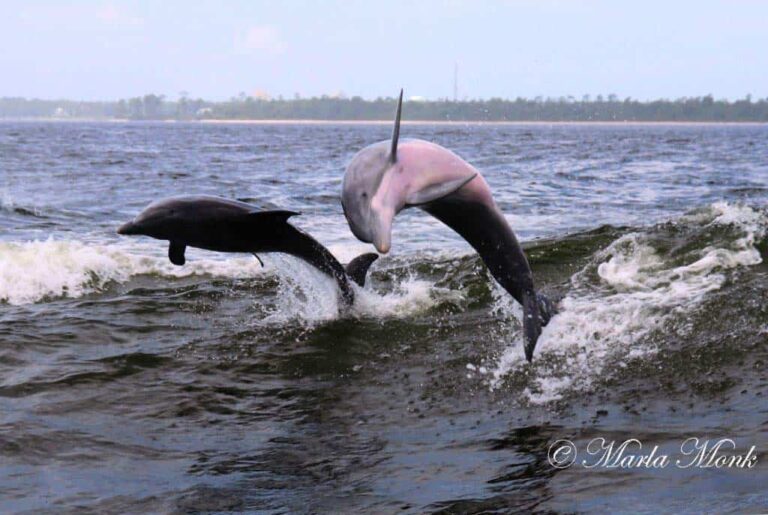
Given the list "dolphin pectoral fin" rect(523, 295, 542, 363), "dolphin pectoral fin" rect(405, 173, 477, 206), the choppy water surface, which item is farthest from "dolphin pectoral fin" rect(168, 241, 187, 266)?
"dolphin pectoral fin" rect(523, 295, 542, 363)

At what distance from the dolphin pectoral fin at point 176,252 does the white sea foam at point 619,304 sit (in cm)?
291

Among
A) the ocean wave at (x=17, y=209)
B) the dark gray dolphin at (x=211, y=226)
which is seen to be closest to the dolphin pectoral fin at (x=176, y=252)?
the dark gray dolphin at (x=211, y=226)

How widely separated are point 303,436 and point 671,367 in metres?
3.17

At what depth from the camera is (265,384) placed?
8.34 m

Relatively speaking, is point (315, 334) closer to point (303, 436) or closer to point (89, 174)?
point (303, 436)

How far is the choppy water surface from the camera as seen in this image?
5922 millimetres

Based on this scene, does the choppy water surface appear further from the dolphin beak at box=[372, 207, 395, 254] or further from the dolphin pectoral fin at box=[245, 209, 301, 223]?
the dolphin beak at box=[372, 207, 395, 254]

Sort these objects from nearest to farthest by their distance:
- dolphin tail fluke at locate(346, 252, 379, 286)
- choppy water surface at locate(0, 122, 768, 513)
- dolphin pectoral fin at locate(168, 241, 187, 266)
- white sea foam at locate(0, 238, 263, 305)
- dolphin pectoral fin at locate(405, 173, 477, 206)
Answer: choppy water surface at locate(0, 122, 768, 513) → dolphin pectoral fin at locate(405, 173, 477, 206) → dolphin pectoral fin at locate(168, 241, 187, 266) → dolphin tail fluke at locate(346, 252, 379, 286) → white sea foam at locate(0, 238, 263, 305)

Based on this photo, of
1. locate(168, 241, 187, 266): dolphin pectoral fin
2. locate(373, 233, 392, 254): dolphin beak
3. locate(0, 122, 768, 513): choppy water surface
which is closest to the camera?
locate(373, 233, 392, 254): dolphin beak

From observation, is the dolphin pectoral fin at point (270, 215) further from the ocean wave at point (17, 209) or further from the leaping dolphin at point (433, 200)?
the ocean wave at point (17, 209)

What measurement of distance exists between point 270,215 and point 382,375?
170 centimetres

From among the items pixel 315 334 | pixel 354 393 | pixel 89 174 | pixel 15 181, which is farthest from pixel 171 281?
pixel 89 174

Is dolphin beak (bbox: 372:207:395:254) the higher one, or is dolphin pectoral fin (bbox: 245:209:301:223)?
dolphin beak (bbox: 372:207:395:254)

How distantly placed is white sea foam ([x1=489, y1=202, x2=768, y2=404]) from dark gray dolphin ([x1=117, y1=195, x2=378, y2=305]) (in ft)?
7.91
